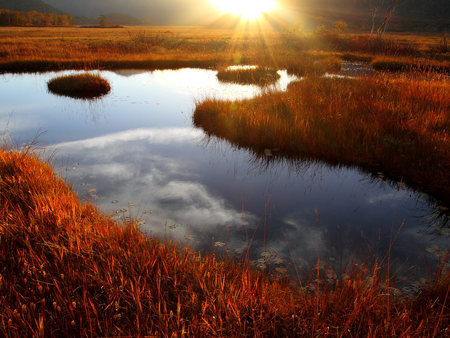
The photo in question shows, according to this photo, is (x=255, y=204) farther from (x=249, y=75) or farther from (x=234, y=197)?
(x=249, y=75)

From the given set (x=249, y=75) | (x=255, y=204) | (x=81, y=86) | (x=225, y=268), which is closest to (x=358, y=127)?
(x=255, y=204)

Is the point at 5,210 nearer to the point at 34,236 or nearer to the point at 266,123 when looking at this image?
the point at 34,236

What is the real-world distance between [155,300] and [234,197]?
10.4 feet

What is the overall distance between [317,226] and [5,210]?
4419mm

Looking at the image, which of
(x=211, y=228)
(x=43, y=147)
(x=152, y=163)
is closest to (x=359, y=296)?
(x=211, y=228)

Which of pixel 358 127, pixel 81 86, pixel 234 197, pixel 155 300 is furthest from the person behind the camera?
pixel 81 86

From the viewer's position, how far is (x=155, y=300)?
8.21ft

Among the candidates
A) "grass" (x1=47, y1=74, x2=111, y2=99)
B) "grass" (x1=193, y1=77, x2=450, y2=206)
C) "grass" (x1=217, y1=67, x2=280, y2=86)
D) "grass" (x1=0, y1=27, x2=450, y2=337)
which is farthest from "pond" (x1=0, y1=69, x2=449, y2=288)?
"grass" (x1=217, y1=67, x2=280, y2=86)

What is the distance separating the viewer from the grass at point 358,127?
6238mm

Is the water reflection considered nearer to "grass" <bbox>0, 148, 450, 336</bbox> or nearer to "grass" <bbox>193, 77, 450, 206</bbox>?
"grass" <bbox>193, 77, 450, 206</bbox>

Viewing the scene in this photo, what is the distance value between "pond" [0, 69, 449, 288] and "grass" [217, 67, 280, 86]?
24.0ft

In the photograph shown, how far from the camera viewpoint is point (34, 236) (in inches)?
127

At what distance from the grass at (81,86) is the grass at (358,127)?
21.9 ft

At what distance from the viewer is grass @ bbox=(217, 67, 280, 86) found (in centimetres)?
1653
